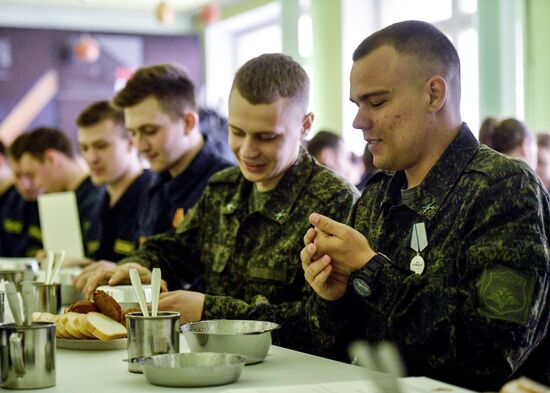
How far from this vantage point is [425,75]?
1.95 meters

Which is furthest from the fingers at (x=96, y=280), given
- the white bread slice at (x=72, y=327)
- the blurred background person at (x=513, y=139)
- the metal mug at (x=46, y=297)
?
the blurred background person at (x=513, y=139)

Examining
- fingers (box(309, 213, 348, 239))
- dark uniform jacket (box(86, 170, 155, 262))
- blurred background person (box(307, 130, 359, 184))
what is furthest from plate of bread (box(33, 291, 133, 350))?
blurred background person (box(307, 130, 359, 184))

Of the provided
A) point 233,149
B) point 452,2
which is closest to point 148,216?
point 233,149

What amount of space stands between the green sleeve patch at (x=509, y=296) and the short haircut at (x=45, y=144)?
3.73 metres

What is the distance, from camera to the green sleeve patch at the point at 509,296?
1.63 meters

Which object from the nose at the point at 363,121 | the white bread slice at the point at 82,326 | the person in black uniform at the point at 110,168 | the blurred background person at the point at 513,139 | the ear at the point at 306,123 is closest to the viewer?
the white bread slice at the point at 82,326

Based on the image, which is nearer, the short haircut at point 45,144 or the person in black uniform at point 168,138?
the person in black uniform at point 168,138

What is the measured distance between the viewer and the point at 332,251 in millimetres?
1751

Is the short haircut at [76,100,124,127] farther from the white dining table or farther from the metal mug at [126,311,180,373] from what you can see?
the metal mug at [126,311,180,373]

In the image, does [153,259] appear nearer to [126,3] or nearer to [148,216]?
[148,216]

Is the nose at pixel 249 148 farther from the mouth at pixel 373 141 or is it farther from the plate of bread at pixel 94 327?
the plate of bread at pixel 94 327

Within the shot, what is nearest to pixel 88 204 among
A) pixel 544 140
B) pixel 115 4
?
pixel 544 140

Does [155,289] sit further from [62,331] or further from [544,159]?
[544,159]

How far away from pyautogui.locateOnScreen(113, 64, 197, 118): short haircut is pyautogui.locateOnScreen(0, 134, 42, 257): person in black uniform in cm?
189
